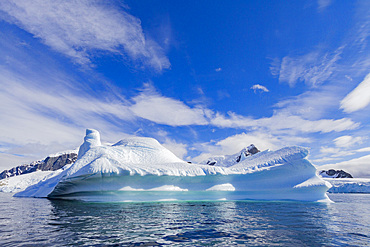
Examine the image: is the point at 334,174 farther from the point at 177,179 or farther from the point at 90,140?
the point at 90,140

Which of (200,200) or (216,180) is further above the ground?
(216,180)

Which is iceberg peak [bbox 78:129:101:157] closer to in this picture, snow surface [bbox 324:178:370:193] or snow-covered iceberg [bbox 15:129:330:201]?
snow-covered iceberg [bbox 15:129:330:201]

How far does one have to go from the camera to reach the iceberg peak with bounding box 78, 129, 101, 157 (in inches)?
910

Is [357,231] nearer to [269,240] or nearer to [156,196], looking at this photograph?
[269,240]

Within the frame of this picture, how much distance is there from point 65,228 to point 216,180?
555 inches

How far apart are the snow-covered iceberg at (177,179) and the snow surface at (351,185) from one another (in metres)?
39.9

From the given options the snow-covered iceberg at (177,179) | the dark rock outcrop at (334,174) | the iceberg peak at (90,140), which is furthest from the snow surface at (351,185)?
the dark rock outcrop at (334,174)

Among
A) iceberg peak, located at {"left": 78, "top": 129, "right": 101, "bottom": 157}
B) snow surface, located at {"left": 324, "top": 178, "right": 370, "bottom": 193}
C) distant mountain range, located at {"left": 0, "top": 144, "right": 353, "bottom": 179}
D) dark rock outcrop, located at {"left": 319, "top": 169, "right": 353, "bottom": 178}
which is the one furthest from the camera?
dark rock outcrop, located at {"left": 319, "top": 169, "right": 353, "bottom": 178}

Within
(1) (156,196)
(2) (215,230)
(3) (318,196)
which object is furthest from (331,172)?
(2) (215,230)

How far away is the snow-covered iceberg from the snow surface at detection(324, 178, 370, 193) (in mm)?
39913

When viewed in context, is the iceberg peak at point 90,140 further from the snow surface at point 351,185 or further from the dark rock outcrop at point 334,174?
the dark rock outcrop at point 334,174

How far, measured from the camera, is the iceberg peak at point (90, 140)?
75.9 ft

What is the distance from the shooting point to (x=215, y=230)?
607 centimetres

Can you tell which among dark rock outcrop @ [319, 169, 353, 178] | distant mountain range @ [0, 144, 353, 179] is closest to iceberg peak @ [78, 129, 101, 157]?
distant mountain range @ [0, 144, 353, 179]
